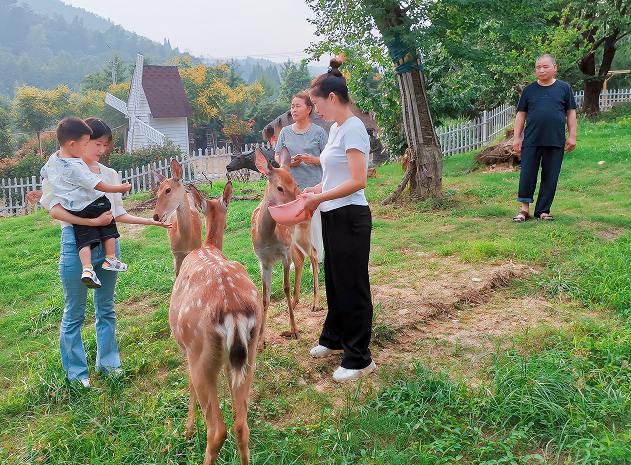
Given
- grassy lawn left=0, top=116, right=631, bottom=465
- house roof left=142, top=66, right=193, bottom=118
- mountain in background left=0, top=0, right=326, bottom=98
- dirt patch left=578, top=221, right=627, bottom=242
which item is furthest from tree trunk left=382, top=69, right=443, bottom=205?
mountain in background left=0, top=0, right=326, bottom=98

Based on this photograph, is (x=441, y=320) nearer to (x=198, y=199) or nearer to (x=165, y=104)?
(x=198, y=199)

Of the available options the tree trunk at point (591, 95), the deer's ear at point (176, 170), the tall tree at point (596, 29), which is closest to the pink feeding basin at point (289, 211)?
the deer's ear at point (176, 170)

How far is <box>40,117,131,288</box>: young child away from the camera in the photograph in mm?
3631

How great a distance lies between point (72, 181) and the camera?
144 inches

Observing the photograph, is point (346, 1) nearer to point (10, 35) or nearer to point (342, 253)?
point (342, 253)

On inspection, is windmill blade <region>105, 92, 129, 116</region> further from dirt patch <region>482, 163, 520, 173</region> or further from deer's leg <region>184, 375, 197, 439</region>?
deer's leg <region>184, 375, 197, 439</region>

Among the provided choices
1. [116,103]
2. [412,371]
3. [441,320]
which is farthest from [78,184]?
[116,103]

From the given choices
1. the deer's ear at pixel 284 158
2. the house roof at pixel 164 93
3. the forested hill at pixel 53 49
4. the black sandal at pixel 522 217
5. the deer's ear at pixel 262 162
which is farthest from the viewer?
the forested hill at pixel 53 49

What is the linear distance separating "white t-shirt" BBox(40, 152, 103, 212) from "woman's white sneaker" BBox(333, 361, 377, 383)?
7.23 feet

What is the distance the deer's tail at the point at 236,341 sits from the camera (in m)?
2.61

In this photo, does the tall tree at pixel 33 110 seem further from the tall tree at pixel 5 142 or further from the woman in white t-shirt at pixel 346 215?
the woman in white t-shirt at pixel 346 215

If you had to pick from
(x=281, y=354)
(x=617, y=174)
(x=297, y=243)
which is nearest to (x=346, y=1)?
(x=297, y=243)

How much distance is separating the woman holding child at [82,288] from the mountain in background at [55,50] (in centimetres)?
10037

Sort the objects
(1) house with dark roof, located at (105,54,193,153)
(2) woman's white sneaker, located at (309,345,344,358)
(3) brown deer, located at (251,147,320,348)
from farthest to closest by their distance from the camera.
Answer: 1. (1) house with dark roof, located at (105,54,193,153)
2. (2) woman's white sneaker, located at (309,345,344,358)
3. (3) brown deer, located at (251,147,320,348)
